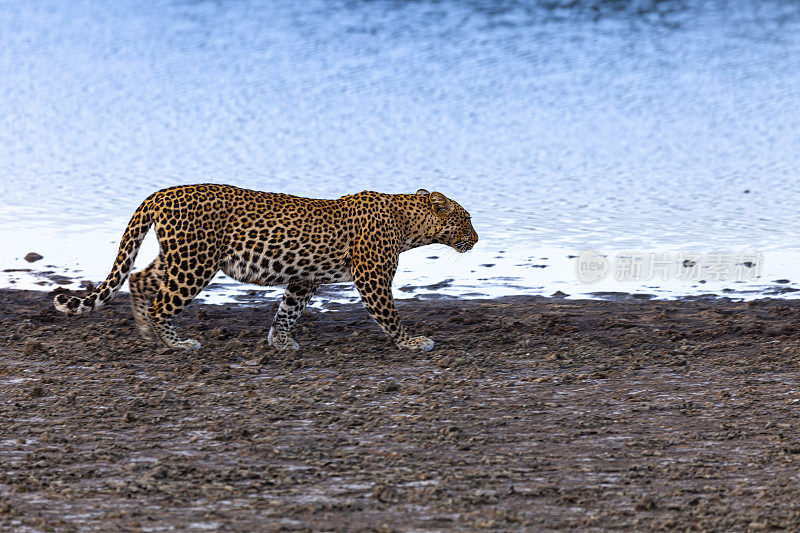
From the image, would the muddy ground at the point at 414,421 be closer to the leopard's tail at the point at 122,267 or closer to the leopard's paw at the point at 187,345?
the leopard's paw at the point at 187,345

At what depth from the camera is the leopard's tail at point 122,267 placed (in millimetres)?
9055

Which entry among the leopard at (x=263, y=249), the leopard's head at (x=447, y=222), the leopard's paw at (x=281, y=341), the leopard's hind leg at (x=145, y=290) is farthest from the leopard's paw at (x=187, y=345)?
→ the leopard's head at (x=447, y=222)

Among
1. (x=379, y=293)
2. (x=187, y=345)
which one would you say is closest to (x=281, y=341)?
(x=187, y=345)

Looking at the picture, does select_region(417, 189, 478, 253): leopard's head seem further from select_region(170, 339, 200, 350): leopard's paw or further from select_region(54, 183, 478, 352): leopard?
select_region(170, 339, 200, 350): leopard's paw

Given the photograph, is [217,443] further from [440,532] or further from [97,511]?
[440,532]

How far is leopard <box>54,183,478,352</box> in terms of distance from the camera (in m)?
8.96

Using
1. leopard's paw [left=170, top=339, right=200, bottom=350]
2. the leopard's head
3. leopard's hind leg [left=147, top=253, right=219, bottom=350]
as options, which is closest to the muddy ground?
leopard's paw [left=170, top=339, right=200, bottom=350]

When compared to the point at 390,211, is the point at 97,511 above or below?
below

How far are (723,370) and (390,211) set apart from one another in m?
2.95

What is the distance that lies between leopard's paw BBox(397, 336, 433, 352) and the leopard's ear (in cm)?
116

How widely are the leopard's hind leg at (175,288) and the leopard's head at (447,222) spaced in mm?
1920

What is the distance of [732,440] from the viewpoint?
6.96 meters

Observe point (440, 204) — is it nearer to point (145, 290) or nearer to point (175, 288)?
point (175, 288)

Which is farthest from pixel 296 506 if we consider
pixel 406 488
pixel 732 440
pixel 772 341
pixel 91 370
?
pixel 772 341
